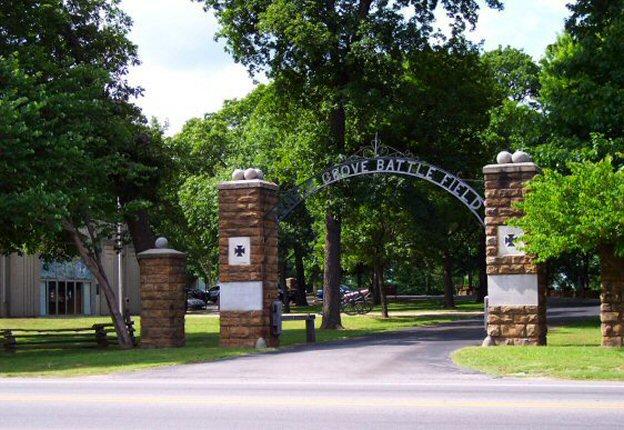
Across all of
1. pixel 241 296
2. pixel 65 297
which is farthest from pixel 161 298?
pixel 65 297

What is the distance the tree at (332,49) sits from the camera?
27.9 metres

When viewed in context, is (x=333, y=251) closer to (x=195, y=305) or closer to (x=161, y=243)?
(x=161, y=243)

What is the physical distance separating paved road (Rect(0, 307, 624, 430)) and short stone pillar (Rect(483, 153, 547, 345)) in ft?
11.8

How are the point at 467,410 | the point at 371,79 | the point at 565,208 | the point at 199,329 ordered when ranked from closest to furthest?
the point at 467,410
the point at 565,208
the point at 371,79
the point at 199,329

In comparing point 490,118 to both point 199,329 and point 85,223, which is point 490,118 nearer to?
point 199,329

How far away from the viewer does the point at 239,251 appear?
22.0 m

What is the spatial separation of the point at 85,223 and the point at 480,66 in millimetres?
17241

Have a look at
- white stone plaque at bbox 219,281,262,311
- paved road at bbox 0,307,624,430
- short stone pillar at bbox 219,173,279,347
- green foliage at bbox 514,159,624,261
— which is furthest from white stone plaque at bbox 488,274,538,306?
white stone plaque at bbox 219,281,262,311

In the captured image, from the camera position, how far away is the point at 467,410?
9.92 m

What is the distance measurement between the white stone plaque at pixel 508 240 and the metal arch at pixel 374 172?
137 centimetres

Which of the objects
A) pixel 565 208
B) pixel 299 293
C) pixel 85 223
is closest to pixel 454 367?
pixel 565 208

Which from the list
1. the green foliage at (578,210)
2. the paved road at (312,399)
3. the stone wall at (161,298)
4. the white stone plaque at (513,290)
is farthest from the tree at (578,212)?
the stone wall at (161,298)

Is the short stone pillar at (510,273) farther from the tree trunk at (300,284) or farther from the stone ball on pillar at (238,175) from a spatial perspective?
the tree trunk at (300,284)

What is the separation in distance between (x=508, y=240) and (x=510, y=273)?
76cm
